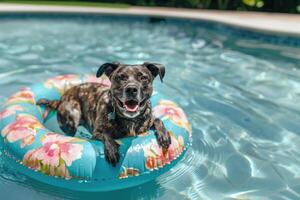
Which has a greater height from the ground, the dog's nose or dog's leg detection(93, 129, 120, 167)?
the dog's nose

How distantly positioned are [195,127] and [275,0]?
9906mm

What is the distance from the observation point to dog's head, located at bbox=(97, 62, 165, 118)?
4906 mm

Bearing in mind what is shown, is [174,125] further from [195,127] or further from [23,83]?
[23,83]

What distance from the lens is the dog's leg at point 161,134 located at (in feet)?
17.9

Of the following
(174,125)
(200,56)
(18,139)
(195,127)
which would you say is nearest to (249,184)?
(174,125)

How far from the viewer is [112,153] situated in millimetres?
5090

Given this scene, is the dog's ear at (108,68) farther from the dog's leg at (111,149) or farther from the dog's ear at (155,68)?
the dog's leg at (111,149)

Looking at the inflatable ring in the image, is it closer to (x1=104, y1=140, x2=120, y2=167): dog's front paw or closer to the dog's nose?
(x1=104, y1=140, x2=120, y2=167): dog's front paw

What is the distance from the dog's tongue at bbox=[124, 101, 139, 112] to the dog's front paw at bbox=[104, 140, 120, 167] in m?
0.47

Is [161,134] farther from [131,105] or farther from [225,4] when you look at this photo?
[225,4]

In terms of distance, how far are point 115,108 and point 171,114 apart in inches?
40.8

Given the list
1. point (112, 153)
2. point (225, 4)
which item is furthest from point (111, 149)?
point (225, 4)

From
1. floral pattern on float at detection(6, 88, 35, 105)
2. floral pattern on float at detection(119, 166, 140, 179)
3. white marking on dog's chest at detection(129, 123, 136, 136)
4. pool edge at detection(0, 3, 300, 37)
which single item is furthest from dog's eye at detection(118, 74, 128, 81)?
pool edge at detection(0, 3, 300, 37)

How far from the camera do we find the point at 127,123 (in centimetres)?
536
